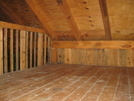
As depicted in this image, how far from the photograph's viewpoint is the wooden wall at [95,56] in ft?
14.1

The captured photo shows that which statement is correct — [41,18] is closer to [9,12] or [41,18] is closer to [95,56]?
[9,12]

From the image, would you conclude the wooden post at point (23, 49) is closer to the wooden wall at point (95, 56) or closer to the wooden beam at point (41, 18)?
the wooden beam at point (41, 18)

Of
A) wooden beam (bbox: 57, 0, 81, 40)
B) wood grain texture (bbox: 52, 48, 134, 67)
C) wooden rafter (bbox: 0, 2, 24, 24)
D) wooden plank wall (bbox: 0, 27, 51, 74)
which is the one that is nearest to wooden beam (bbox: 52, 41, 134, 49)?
wood grain texture (bbox: 52, 48, 134, 67)

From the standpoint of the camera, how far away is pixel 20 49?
12.1 ft

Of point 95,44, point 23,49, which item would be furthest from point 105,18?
point 23,49

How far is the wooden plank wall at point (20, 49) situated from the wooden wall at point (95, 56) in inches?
15.3

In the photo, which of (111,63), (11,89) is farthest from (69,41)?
(11,89)

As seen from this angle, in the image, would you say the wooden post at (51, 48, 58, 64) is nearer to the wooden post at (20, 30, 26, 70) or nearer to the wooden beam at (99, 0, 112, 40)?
the wooden post at (20, 30, 26, 70)

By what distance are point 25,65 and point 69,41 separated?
158 centimetres

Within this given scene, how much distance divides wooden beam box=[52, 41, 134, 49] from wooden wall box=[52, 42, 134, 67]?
3 centimetres

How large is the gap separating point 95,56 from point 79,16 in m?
1.38

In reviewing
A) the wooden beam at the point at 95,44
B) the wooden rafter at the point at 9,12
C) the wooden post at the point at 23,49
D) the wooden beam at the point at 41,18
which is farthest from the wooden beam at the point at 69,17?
the wooden rafter at the point at 9,12

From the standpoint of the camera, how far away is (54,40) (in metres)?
4.97

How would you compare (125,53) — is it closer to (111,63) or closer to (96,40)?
(111,63)
